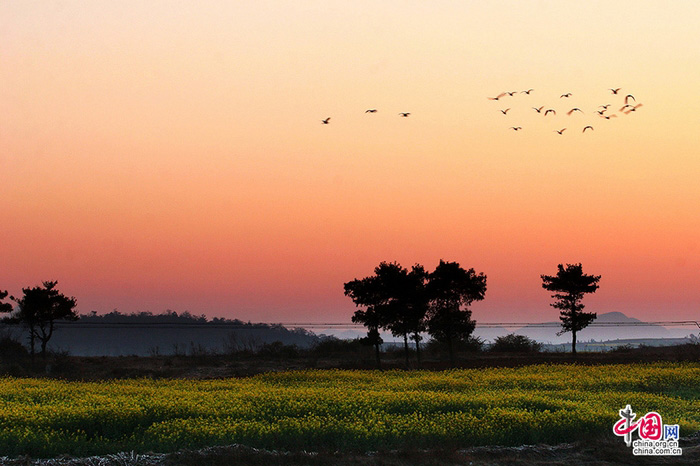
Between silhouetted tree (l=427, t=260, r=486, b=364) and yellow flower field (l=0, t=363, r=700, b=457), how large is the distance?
1154 inches

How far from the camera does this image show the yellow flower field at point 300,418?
19938 millimetres

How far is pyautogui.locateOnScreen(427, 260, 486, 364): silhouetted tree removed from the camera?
63438mm

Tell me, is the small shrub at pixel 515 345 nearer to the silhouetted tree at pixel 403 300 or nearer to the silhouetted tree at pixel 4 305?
the silhouetted tree at pixel 403 300

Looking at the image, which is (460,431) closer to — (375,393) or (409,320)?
(375,393)

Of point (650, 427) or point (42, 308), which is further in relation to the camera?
point (42, 308)

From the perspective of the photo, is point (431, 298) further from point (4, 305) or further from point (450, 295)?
point (4, 305)

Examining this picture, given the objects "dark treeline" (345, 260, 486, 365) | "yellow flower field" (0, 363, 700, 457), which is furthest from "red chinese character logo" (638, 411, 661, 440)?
"dark treeline" (345, 260, 486, 365)

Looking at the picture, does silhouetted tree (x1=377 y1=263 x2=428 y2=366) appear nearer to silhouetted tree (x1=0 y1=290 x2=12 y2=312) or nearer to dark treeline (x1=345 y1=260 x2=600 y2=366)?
dark treeline (x1=345 y1=260 x2=600 y2=366)

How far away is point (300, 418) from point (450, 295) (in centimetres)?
4335

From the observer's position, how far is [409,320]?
2314 inches

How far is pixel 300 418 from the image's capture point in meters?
22.5

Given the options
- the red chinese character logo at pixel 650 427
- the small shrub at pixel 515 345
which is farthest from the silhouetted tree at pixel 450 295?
the red chinese character logo at pixel 650 427

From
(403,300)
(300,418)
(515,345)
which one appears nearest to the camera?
(300,418)

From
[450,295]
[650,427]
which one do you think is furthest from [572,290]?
[650,427]
